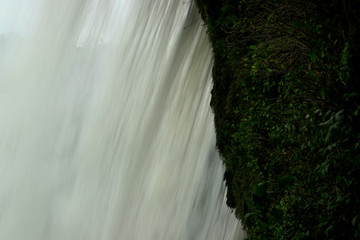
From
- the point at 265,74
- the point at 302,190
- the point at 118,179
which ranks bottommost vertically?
the point at 118,179

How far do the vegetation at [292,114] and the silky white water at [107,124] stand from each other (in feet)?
7.19

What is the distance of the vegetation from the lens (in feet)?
11.5

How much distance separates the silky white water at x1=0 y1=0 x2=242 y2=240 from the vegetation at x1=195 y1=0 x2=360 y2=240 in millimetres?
2193

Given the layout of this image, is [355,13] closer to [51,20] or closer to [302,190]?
[302,190]

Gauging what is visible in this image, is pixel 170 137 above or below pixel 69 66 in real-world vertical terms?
below

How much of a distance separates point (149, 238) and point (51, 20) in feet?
22.1

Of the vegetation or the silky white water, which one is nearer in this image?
the vegetation

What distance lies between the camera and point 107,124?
468 inches

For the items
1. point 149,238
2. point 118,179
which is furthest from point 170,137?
point 149,238

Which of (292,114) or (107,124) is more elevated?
(292,114)

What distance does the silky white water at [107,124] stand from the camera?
1016 cm

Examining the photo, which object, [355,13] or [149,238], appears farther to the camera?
[149,238]

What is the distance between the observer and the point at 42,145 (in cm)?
1404

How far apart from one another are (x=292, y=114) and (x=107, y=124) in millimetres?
7668
